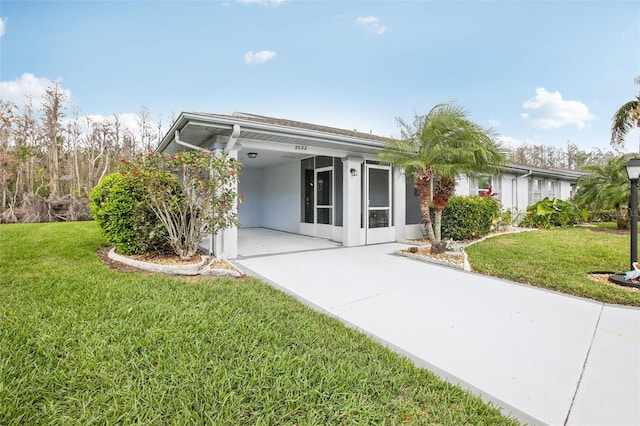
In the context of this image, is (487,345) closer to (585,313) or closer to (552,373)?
(552,373)

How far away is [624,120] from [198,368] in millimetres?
17204

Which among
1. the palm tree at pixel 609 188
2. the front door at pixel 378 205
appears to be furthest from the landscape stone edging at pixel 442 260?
the palm tree at pixel 609 188

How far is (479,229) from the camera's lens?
10.7 m

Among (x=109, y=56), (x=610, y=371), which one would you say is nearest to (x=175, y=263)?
(x=610, y=371)

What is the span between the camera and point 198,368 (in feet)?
8.34

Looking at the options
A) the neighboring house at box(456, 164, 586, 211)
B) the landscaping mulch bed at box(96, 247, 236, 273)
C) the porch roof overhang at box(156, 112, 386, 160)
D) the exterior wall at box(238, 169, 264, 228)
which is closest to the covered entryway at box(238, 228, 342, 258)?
the landscaping mulch bed at box(96, 247, 236, 273)

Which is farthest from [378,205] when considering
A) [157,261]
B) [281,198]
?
[157,261]

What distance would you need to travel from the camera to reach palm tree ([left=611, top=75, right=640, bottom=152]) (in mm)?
11711

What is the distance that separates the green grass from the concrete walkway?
0.52 m

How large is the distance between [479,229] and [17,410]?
11.6 m

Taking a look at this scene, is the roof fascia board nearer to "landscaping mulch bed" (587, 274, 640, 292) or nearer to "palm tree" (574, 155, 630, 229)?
"landscaping mulch bed" (587, 274, 640, 292)

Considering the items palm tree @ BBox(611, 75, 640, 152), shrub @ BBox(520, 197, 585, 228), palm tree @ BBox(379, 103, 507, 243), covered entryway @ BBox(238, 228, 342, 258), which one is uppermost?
palm tree @ BBox(611, 75, 640, 152)

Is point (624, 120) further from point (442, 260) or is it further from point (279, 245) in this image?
point (279, 245)

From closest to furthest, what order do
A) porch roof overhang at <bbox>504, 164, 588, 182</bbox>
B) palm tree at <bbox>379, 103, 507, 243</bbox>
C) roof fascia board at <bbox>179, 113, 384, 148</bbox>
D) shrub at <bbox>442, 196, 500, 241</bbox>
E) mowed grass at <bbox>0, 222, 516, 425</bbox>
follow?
mowed grass at <bbox>0, 222, 516, 425</bbox>
roof fascia board at <bbox>179, 113, 384, 148</bbox>
palm tree at <bbox>379, 103, 507, 243</bbox>
shrub at <bbox>442, 196, 500, 241</bbox>
porch roof overhang at <bbox>504, 164, 588, 182</bbox>
